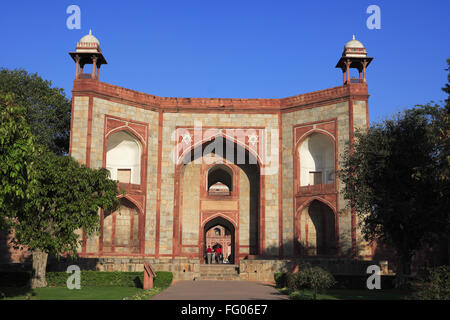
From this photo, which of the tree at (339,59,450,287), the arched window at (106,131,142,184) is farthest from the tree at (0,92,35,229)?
the arched window at (106,131,142,184)

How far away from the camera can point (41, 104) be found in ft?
107

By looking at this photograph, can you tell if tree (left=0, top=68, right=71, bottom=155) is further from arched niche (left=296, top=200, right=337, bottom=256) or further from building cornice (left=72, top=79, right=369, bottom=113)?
arched niche (left=296, top=200, right=337, bottom=256)

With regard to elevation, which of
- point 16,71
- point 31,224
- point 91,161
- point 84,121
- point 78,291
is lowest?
point 78,291

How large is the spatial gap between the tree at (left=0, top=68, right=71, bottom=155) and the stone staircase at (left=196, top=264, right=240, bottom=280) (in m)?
13.2

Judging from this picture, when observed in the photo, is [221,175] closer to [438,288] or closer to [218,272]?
[218,272]

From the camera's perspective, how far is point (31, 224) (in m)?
18.6

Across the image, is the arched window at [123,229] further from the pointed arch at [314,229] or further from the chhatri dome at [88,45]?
the pointed arch at [314,229]

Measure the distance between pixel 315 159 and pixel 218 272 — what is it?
30.1 ft

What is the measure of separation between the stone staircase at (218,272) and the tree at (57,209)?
24.8 ft

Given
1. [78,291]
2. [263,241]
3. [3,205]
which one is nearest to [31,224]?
[78,291]

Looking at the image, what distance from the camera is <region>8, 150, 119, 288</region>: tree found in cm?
1820

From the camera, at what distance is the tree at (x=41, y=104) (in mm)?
31719

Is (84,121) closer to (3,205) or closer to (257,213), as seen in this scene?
(257,213)

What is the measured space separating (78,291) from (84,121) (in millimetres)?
11959
